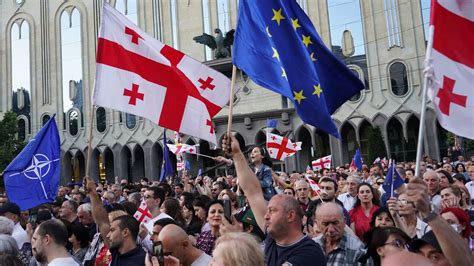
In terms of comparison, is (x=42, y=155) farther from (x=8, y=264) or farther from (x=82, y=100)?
(x=82, y=100)

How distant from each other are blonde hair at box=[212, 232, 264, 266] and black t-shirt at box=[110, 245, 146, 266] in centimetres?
200

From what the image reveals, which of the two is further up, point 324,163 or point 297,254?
point 324,163

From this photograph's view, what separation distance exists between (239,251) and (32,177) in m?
6.64

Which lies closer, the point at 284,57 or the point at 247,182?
the point at 247,182

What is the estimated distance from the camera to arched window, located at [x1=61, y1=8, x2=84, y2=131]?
37.5 meters

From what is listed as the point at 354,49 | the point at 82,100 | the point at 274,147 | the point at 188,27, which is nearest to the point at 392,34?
the point at 354,49

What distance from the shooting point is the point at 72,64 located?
37781mm

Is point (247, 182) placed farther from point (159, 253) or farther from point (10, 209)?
Answer: point (10, 209)

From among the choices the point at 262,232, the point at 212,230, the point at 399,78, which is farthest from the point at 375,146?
the point at 262,232

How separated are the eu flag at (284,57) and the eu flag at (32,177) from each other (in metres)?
4.56

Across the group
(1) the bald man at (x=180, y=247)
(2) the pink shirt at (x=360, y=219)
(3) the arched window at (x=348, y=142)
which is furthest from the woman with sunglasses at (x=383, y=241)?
(3) the arched window at (x=348, y=142)

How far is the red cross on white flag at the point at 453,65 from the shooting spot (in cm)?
396

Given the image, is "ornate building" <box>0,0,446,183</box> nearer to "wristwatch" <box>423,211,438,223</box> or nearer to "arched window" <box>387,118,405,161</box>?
"arched window" <box>387,118,405,161</box>

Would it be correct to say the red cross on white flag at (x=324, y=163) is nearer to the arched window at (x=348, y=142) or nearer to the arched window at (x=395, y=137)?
the arched window at (x=395, y=137)
